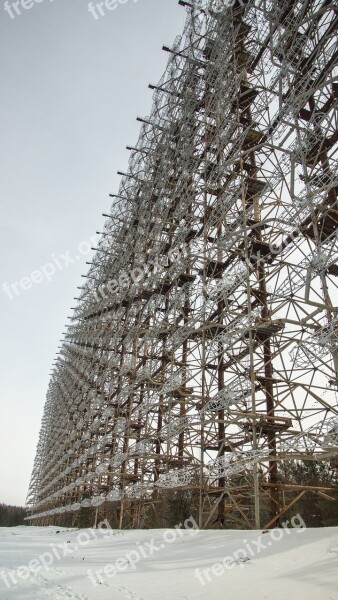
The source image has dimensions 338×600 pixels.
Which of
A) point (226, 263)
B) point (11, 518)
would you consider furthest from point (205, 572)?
point (11, 518)

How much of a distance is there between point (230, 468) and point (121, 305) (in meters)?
18.4

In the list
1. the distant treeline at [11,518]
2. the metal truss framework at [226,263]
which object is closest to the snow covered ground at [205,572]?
the metal truss framework at [226,263]

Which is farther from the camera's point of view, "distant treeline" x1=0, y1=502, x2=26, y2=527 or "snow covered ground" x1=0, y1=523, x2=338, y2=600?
"distant treeline" x1=0, y1=502, x2=26, y2=527

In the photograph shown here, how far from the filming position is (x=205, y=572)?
7320mm

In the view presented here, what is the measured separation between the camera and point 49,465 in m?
59.2

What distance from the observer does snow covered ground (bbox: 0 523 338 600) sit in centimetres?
600

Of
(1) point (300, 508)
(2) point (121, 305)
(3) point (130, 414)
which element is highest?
(2) point (121, 305)

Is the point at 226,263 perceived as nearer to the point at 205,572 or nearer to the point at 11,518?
the point at 205,572

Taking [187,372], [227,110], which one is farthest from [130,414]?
[227,110]

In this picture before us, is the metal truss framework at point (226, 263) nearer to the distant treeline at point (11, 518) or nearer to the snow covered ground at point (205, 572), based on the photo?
the snow covered ground at point (205, 572)

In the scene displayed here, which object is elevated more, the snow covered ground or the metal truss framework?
the metal truss framework

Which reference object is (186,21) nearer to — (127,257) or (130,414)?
(127,257)

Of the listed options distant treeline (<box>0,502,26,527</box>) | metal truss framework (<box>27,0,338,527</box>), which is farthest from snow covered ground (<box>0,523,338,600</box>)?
distant treeline (<box>0,502,26,527</box>)

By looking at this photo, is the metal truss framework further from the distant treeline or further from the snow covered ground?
the distant treeline
